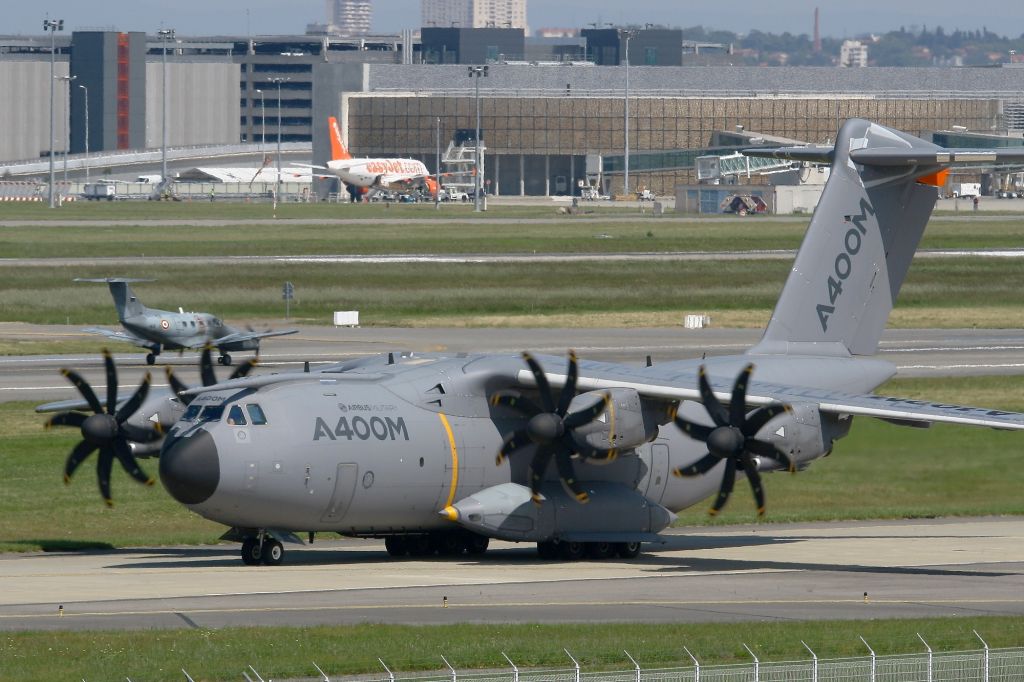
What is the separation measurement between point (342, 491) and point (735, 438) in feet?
24.0

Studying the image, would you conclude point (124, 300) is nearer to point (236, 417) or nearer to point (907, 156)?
point (236, 417)

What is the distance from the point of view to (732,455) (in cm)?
2955

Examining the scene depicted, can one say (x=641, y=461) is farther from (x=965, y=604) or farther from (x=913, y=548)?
(x=965, y=604)

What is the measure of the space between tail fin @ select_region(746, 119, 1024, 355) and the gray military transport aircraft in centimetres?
21

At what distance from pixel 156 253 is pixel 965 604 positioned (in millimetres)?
91962

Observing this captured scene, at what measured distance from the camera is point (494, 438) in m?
33.3

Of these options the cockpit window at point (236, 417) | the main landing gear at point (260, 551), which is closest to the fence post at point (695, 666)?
the cockpit window at point (236, 417)

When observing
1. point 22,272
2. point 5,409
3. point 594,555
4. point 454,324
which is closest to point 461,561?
point 594,555

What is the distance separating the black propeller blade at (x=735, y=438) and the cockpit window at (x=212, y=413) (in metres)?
8.20

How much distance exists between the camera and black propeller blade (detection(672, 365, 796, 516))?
29.4 m

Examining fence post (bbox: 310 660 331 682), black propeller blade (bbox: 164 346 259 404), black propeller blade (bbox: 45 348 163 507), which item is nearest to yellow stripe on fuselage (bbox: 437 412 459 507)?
black propeller blade (bbox: 164 346 259 404)

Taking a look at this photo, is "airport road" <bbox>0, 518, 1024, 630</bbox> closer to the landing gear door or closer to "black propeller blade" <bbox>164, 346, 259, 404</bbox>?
the landing gear door

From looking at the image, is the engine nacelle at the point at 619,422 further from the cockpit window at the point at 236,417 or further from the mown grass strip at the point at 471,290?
the mown grass strip at the point at 471,290

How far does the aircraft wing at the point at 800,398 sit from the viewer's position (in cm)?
3034
